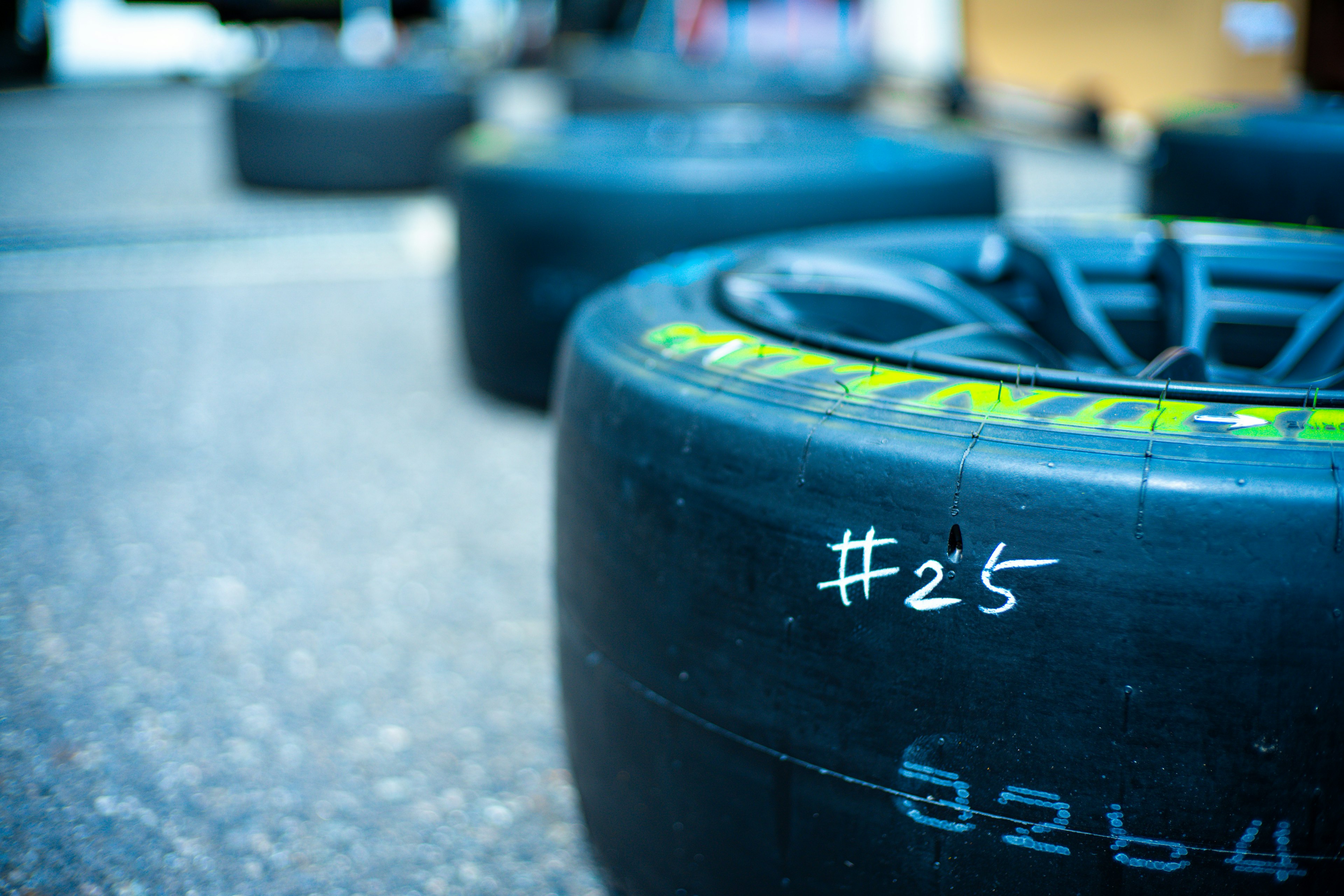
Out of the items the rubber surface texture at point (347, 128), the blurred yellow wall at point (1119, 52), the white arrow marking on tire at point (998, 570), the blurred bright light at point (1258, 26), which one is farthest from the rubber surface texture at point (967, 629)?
the blurred bright light at point (1258, 26)

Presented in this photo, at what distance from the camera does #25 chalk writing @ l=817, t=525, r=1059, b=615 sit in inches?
34.1

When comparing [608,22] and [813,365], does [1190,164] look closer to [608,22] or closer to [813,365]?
[813,365]

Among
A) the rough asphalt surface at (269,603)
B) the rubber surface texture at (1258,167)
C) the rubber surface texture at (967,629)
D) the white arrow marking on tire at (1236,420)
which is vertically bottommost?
the rough asphalt surface at (269,603)

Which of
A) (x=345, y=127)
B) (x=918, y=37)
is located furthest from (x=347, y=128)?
(x=918, y=37)

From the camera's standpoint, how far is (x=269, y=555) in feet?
7.47

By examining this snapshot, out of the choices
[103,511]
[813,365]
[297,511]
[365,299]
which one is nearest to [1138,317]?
[813,365]

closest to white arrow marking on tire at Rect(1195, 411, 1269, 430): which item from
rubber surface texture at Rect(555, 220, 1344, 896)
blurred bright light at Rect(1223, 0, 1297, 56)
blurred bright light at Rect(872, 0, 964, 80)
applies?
rubber surface texture at Rect(555, 220, 1344, 896)

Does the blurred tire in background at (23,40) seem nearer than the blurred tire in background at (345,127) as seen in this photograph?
No

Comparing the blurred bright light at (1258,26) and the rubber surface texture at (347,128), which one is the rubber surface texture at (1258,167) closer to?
the rubber surface texture at (347,128)

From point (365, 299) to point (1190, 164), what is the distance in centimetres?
291

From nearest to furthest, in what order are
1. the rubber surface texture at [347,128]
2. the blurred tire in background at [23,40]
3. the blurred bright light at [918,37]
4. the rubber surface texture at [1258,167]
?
the rubber surface texture at [1258,167] < the rubber surface texture at [347,128] < the blurred bright light at [918,37] < the blurred tire in background at [23,40]

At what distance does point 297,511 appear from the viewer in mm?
2484

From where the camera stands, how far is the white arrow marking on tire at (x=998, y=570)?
863mm

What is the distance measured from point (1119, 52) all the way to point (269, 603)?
8.64 metres
